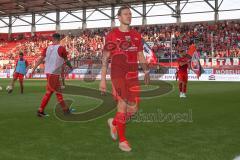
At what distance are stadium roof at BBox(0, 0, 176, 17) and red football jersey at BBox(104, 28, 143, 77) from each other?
4580cm

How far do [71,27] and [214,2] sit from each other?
66.4 feet

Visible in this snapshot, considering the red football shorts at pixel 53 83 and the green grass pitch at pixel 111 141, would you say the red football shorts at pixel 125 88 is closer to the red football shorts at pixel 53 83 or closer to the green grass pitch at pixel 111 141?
the green grass pitch at pixel 111 141

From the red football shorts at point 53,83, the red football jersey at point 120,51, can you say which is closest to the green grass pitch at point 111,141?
the red football shorts at point 53,83

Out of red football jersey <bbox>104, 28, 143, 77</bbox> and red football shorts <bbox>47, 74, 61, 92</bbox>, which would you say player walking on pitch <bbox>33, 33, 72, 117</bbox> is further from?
red football jersey <bbox>104, 28, 143, 77</bbox>

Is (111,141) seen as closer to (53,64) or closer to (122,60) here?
(122,60)

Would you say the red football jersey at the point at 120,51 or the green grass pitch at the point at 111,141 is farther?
the red football jersey at the point at 120,51

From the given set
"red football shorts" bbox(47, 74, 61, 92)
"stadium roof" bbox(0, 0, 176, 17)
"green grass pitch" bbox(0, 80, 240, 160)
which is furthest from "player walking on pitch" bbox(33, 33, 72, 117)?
"stadium roof" bbox(0, 0, 176, 17)

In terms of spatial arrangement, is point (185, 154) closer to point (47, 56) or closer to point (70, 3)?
point (47, 56)

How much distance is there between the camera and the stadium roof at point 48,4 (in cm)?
5353

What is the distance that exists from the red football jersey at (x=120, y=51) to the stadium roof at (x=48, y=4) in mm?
45795

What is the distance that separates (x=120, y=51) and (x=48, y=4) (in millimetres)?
50932

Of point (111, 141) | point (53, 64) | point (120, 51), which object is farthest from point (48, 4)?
point (120, 51)

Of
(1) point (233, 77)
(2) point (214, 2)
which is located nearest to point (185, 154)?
(1) point (233, 77)

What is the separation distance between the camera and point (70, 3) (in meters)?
55.1
